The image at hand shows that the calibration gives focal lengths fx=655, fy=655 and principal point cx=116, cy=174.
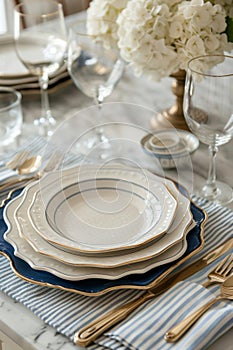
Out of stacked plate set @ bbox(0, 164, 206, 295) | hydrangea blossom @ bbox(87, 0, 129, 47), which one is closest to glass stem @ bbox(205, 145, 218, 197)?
stacked plate set @ bbox(0, 164, 206, 295)

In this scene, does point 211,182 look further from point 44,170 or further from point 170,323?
point 170,323

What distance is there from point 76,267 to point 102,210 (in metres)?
0.14

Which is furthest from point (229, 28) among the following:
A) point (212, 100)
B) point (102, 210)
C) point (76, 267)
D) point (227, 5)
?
point (76, 267)

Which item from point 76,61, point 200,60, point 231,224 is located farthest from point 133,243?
point 76,61

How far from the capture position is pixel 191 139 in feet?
4.29

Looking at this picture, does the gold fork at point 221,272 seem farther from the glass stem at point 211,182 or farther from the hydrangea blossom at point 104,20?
the hydrangea blossom at point 104,20

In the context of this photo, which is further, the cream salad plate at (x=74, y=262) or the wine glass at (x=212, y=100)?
the wine glass at (x=212, y=100)

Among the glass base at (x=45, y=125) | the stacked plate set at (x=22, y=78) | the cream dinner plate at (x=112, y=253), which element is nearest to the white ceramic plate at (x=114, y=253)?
the cream dinner plate at (x=112, y=253)

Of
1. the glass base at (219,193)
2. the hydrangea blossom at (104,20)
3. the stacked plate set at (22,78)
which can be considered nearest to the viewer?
the glass base at (219,193)

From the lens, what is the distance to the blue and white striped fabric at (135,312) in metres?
0.81

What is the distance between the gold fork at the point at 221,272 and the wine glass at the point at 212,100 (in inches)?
8.6

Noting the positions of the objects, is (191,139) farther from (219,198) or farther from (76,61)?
(76,61)

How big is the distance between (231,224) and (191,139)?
0.29 m

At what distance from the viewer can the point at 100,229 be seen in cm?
99
